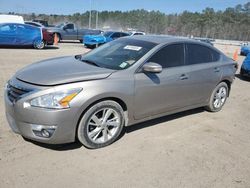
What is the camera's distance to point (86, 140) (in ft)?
12.3

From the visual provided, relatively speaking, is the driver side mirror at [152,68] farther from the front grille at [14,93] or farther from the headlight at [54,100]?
the front grille at [14,93]

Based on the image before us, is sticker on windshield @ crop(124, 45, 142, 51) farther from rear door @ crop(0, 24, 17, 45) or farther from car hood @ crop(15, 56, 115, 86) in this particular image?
rear door @ crop(0, 24, 17, 45)

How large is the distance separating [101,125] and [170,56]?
182 centimetres

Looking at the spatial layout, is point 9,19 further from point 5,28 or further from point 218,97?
point 218,97

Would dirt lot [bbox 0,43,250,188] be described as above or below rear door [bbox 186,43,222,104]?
below

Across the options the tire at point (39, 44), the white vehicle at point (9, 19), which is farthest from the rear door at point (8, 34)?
the white vehicle at point (9, 19)

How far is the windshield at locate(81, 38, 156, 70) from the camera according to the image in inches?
168

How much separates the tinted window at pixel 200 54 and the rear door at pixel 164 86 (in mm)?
247

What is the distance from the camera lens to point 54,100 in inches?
134

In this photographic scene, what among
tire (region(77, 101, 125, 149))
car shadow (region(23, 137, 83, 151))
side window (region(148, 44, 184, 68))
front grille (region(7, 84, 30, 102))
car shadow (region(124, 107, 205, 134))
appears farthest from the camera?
car shadow (region(124, 107, 205, 134))

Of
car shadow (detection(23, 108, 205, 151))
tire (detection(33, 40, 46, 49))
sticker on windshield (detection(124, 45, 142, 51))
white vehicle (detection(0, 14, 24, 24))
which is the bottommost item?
car shadow (detection(23, 108, 205, 151))

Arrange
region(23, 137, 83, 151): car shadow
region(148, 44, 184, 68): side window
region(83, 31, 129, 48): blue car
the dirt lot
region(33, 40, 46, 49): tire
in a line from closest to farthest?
1. the dirt lot
2. region(23, 137, 83, 151): car shadow
3. region(148, 44, 184, 68): side window
4. region(33, 40, 46, 49): tire
5. region(83, 31, 129, 48): blue car

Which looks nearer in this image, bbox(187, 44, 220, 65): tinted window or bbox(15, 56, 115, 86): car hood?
bbox(15, 56, 115, 86): car hood

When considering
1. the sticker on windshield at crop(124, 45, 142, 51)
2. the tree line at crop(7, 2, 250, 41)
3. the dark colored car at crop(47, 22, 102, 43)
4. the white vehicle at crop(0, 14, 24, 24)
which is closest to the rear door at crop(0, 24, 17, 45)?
the white vehicle at crop(0, 14, 24, 24)
